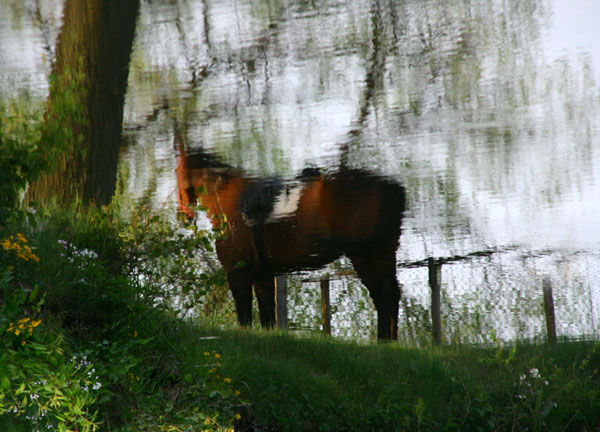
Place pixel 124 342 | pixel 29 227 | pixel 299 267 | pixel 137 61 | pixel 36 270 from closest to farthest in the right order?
pixel 124 342 → pixel 36 270 → pixel 29 227 → pixel 137 61 → pixel 299 267

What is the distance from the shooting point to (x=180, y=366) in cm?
208

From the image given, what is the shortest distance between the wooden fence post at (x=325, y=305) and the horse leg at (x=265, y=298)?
0.38 meters

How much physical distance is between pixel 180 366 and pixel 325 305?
78.3 inches

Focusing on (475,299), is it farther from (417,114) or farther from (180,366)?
(180,366)

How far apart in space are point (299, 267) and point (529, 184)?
1.74 m

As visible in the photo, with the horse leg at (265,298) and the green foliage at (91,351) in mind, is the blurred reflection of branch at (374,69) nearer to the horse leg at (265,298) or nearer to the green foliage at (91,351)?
the horse leg at (265,298)

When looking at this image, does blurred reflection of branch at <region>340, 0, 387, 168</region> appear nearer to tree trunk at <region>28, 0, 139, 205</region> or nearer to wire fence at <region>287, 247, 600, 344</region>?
wire fence at <region>287, 247, 600, 344</region>

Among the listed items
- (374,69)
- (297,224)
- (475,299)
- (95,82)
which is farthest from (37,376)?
(475,299)

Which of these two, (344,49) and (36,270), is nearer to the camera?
(36,270)

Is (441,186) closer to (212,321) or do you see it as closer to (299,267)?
(299,267)

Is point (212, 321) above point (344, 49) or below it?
below

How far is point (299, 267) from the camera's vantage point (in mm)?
4012

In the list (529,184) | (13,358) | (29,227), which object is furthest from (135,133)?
(529,184)

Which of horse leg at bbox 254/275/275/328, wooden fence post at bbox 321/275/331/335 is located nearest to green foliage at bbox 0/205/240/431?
horse leg at bbox 254/275/275/328
